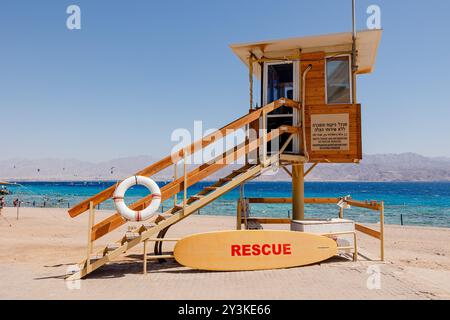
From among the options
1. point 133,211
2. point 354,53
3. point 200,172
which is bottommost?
point 133,211

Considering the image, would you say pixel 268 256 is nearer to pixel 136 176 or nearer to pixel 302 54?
pixel 136 176

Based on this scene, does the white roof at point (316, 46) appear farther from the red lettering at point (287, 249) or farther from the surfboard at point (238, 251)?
the red lettering at point (287, 249)

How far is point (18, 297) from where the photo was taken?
6.77 metres

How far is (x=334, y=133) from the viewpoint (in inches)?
434

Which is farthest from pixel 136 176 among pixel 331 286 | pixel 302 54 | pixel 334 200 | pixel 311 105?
pixel 334 200

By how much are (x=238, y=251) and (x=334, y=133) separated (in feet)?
16.7

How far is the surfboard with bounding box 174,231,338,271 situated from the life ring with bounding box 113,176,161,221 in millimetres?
1218

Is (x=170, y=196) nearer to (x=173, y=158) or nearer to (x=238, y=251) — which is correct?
(x=173, y=158)

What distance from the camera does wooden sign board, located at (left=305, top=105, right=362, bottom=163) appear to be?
10945 mm

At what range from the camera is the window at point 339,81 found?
36.6 ft

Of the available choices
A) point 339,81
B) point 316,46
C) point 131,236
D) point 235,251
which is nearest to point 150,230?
point 131,236

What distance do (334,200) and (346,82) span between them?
446cm
